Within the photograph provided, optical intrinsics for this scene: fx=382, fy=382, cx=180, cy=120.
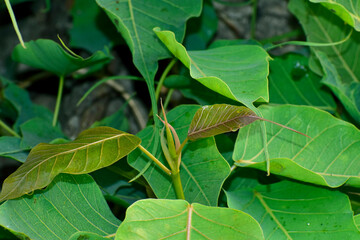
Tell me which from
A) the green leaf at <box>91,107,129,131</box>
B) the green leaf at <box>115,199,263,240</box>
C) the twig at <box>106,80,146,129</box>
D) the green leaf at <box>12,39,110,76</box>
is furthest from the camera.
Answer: the twig at <box>106,80,146,129</box>

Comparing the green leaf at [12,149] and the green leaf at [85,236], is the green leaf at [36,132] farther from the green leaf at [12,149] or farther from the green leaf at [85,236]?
the green leaf at [85,236]

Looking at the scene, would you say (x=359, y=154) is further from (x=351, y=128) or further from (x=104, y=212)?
(x=104, y=212)

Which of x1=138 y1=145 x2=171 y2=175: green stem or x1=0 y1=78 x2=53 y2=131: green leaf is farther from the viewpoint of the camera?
x1=0 y1=78 x2=53 y2=131: green leaf

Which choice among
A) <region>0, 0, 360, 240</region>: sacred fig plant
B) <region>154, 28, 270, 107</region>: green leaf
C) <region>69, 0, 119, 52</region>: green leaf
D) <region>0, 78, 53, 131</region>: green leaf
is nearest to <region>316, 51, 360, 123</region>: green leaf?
<region>0, 0, 360, 240</region>: sacred fig plant

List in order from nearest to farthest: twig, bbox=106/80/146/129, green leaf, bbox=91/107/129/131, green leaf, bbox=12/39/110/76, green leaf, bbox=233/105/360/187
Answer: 1. green leaf, bbox=233/105/360/187
2. green leaf, bbox=12/39/110/76
3. green leaf, bbox=91/107/129/131
4. twig, bbox=106/80/146/129

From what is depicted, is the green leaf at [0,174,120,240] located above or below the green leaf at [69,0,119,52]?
below

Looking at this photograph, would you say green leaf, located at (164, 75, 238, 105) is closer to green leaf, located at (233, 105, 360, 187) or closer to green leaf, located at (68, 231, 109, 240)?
green leaf, located at (233, 105, 360, 187)

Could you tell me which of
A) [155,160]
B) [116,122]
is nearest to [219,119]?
[155,160]

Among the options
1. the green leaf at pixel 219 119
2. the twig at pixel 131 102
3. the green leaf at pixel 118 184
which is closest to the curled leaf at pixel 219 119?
the green leaf at pixel 219 119
